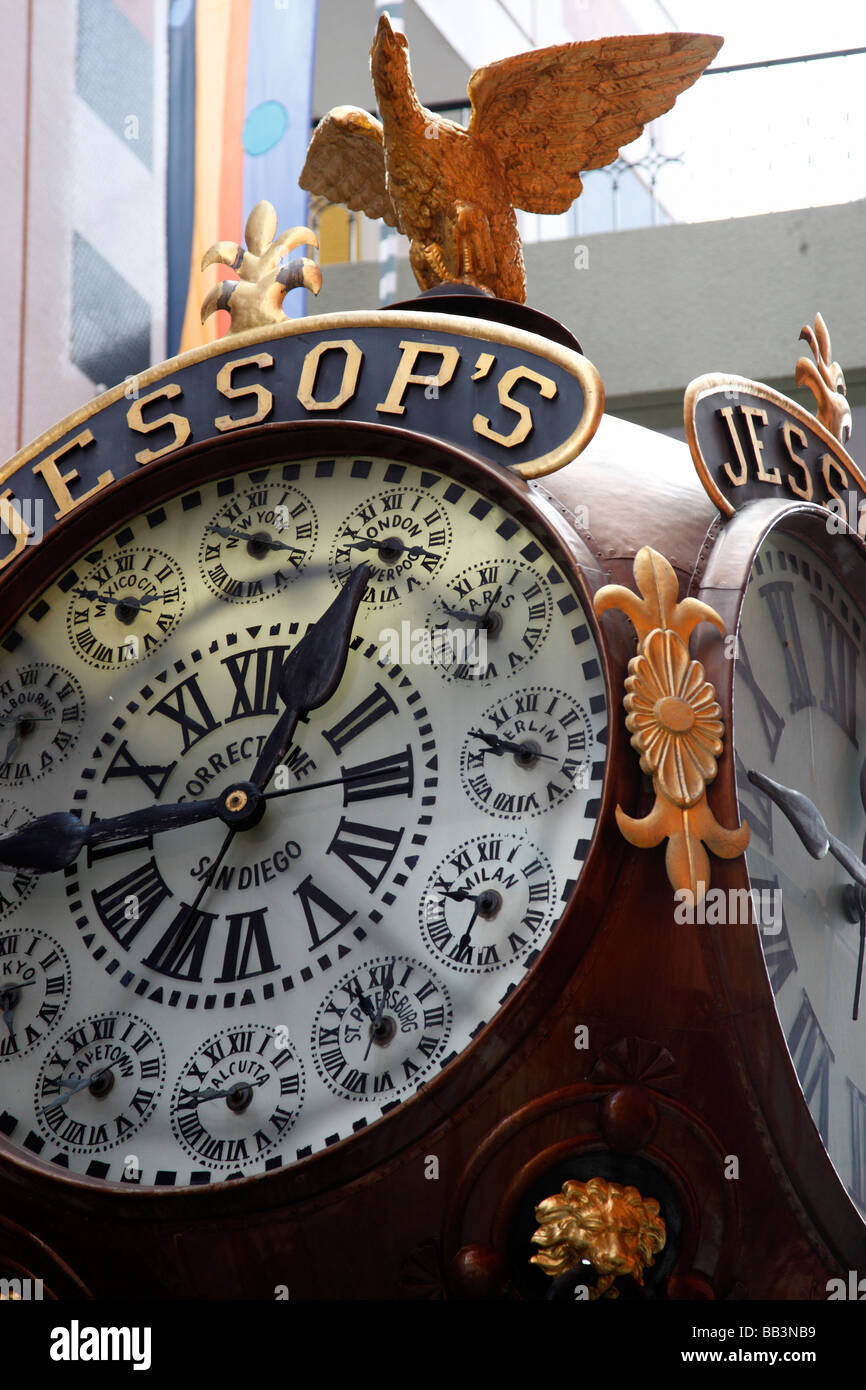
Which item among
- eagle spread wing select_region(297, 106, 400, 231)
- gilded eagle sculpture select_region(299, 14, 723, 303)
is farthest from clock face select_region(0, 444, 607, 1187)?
eagle spread wing select_region(297, 106, 400, 231)

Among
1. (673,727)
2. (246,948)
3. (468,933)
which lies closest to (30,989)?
(246,948)

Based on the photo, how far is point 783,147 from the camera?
24.0 ft

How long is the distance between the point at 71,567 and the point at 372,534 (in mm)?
442

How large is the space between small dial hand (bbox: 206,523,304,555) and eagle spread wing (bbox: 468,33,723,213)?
0.85 meters

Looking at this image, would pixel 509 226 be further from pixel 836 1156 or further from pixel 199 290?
pixel 199 290

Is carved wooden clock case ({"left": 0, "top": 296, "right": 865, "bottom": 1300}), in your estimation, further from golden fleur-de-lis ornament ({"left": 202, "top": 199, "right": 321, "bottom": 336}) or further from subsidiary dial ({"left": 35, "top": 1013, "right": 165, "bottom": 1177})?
golden fleur-de-lis ornament ({"left": 202, "top": 199, "right": 321, "bottom": 336})

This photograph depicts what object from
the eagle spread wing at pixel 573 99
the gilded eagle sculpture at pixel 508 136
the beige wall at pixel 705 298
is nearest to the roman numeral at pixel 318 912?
the gilded eagle sculpture at pixel 508 136

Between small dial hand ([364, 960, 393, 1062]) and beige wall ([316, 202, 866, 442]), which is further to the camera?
beige wall ([316, 202, 866, 442])

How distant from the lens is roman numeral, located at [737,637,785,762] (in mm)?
2459

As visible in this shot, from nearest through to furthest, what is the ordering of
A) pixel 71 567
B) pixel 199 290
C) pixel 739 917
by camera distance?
1. pixel 739 917
2. pixel 71 567
3. pixel 199 290

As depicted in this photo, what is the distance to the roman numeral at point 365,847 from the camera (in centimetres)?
231

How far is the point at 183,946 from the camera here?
237 centimetres

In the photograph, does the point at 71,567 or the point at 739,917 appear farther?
the point at 71,567
